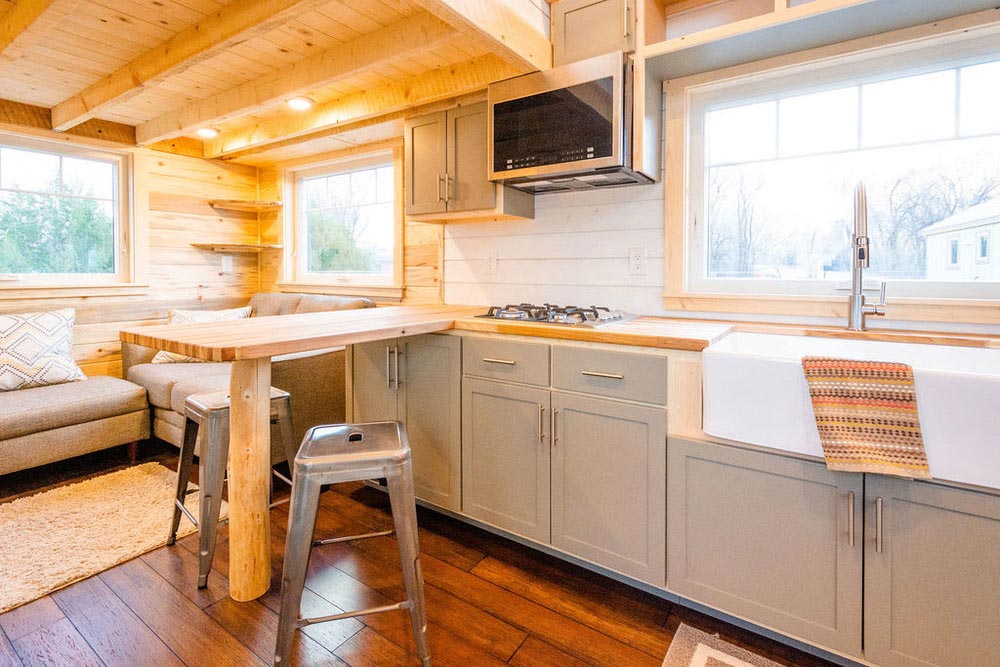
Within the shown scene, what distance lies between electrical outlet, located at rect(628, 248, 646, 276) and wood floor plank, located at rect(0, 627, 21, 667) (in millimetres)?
2489

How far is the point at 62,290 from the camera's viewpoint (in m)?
3.30

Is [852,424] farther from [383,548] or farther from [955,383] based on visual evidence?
[383,548]

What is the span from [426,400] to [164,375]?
5.96 ft

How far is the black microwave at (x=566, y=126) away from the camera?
199 centimetres

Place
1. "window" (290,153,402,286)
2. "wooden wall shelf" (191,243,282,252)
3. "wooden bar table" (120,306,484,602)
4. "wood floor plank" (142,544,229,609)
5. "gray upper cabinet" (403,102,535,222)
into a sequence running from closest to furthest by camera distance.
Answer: "wooden bar table" (120,306,484,602) → "wood floor plank" (142,544,229,609) → "gray upper cabinet" (403,102,535,222) → "window" (290,153,402,286) → "wooden wall shelf" (191,243,282,252)

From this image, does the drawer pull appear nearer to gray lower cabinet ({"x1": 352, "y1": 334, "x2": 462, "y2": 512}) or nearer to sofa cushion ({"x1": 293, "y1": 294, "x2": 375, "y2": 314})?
gray lower cabinet ({"x1": 352, "y1": 334, "x2": 462, "y2": 512})

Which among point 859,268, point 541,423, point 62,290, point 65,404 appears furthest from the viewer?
point 62,290

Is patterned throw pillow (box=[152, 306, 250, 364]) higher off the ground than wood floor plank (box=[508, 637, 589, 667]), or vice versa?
patterned throw pillow (box=[152, 306, 250, 364])

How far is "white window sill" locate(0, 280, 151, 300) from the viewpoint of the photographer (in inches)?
123

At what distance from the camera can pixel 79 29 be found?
2.31 metres

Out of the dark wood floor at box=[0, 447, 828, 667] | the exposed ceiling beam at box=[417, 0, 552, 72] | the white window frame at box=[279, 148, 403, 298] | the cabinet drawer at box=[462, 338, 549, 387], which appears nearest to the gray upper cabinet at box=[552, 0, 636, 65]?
the exposed ceiling beam at box=[417, 0, 552, 72]

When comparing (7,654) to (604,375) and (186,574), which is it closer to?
(186,574)

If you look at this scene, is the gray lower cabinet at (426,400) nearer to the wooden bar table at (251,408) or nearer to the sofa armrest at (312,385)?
the wooden bar table at (251,408)

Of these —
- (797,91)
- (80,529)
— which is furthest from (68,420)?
(797,91)
